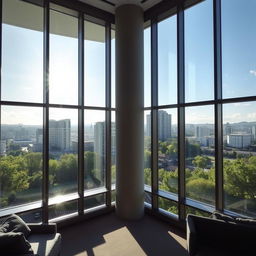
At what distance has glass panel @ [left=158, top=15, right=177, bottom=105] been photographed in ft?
13.3

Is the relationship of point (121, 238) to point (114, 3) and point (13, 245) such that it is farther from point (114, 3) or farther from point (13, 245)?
→ point (114, 3)

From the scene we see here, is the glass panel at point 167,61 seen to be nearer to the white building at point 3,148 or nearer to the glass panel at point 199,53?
the glass panel at point 199,53

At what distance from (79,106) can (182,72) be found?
7.27ft

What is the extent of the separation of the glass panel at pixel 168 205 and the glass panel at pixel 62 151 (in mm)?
1873

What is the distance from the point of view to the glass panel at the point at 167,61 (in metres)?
4.05

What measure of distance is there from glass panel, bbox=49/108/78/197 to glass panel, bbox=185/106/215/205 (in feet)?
7.59

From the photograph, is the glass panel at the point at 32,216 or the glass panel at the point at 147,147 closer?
the glass panel at the point at 32,216

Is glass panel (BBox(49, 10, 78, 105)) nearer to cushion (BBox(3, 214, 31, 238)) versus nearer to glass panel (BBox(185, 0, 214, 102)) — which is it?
cushion (BBox(3, 214, 31, 238))

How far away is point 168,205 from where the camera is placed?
4152 millimetres

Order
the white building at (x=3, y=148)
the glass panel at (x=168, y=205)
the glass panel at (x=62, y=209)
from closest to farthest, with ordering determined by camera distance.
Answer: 1. the white building at (x=3, y=148)
2. the glass panel at (x=62, y=209)
3. the glass panel at (x=168, y=205)

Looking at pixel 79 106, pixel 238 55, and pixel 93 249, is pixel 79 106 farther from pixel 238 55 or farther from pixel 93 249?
pixel 238 55

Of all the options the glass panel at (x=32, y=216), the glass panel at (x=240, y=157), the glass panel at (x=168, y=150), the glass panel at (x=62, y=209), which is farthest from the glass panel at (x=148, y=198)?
the glass panel at (x=32, y=216)

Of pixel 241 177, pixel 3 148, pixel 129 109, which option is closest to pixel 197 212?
pixel 241 177

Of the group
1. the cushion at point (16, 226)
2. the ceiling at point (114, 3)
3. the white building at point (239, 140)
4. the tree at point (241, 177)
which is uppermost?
the ceiling at point (114, 3)
